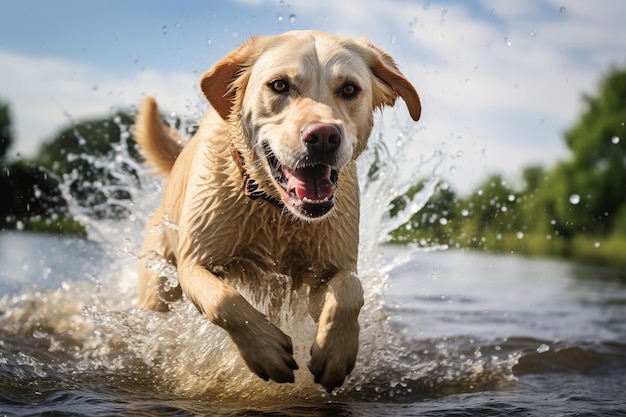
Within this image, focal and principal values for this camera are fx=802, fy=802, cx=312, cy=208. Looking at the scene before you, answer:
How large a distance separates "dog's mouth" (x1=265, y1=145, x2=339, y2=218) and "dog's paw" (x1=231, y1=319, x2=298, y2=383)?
609 mm

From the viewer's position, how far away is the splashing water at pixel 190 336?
5.02 metres

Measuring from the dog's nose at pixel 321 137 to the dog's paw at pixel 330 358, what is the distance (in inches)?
35.7

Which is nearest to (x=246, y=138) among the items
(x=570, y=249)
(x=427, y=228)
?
(x=427, y=228)

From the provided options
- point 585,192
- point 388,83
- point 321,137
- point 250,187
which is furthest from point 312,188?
point 585,192

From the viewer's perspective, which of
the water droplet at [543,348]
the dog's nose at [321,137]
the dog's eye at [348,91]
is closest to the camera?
the dog's nose at [321,137]

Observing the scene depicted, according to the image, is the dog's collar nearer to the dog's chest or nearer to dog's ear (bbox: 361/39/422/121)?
the dog's chest

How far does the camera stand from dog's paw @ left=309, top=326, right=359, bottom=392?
12.9ft

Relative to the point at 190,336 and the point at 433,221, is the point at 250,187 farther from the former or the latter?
the point at 433,221

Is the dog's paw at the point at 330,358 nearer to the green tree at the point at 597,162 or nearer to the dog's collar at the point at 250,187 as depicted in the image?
the dog's collar at the point at 250,187

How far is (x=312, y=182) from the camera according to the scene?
4035mm

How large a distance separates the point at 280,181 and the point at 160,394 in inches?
63.2

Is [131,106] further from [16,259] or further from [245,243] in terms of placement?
[16,259]

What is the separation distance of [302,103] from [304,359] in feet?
6.54

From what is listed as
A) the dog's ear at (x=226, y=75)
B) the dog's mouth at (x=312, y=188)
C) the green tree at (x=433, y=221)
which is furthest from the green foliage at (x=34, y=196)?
the dog's mouth at (x=312, y=188)
